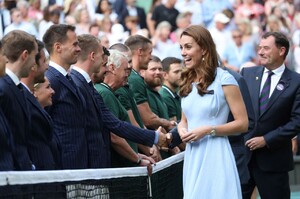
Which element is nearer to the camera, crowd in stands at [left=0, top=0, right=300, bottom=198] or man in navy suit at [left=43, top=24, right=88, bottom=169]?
crowd in stands at [left=0, top=0, right=300, bottom=198]

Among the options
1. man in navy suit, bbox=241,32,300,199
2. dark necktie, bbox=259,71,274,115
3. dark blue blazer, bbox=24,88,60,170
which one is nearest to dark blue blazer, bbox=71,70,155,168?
dark blue blazer, bbox=24,88,60,170

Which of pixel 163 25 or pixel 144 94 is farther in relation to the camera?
pixel 163 25

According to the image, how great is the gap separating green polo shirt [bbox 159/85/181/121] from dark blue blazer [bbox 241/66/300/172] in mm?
2577

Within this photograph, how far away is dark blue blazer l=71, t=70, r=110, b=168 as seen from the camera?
9.66 metres

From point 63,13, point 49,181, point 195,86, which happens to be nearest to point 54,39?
point 195,86

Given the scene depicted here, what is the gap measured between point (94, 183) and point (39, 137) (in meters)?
0.64

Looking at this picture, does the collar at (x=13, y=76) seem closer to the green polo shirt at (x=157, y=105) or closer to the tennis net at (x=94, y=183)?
the tennis net at (x=94, y=183)

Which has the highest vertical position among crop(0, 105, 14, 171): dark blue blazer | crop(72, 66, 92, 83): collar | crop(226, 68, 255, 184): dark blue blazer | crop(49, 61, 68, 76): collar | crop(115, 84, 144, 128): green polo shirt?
crop(49, 61, 68, 76): collar

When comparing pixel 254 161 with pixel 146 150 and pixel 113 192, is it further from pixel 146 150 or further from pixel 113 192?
pixel 113 192

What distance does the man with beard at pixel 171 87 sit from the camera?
1407 cm

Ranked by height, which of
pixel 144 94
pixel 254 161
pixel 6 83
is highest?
pixel 6 83

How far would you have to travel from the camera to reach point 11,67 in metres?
7.99

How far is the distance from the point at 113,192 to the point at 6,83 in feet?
5.35

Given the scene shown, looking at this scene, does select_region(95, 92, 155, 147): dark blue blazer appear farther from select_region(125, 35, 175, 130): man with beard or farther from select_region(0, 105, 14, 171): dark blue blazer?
select_region(0, 105, 14, 171): dark blue blazer
